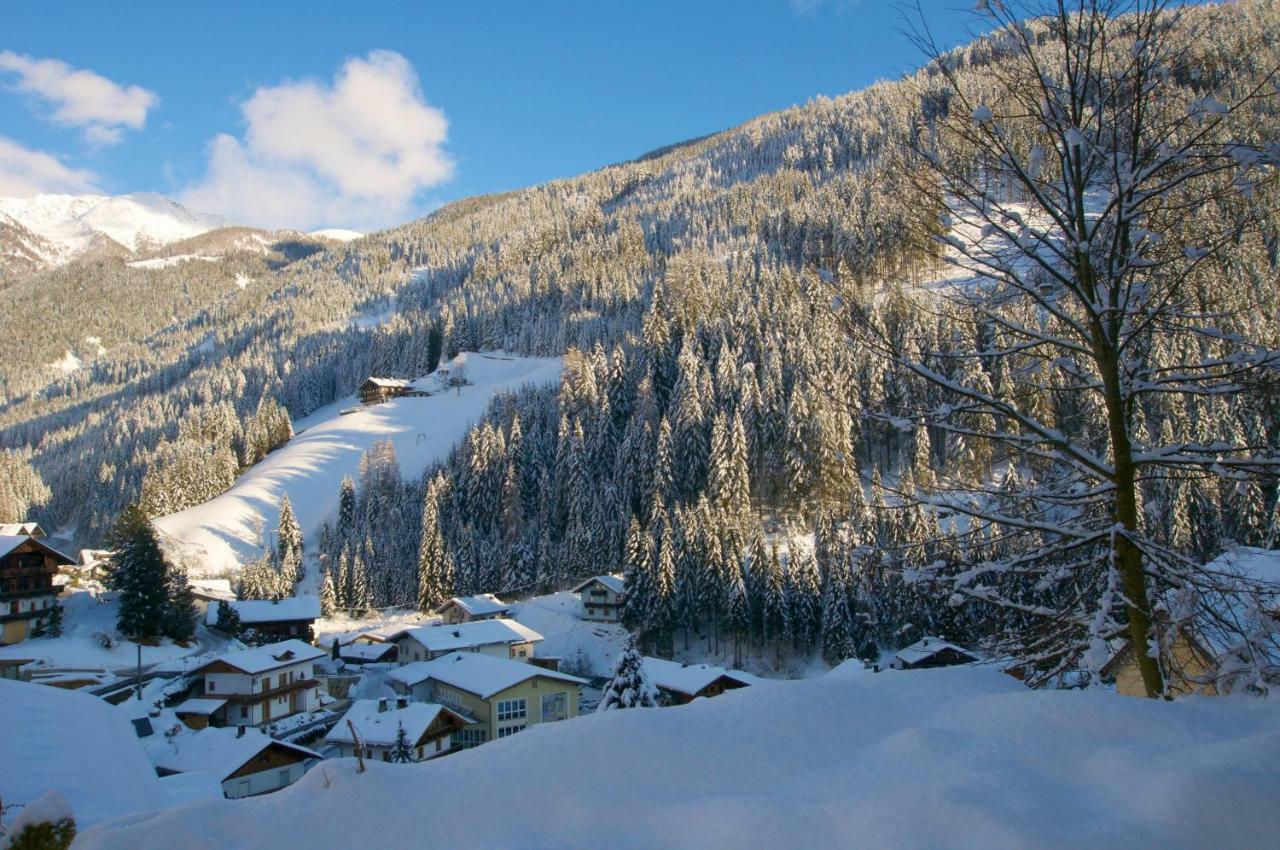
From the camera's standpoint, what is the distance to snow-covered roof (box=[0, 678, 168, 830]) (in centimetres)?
827

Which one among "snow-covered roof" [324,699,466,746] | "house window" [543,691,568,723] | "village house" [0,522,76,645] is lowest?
"house window" [543,691,568,723]

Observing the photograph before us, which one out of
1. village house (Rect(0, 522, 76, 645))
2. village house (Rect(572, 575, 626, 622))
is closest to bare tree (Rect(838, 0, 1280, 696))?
village house (Rect(572, 575, 626, 622))

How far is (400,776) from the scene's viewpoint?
3697 millimetres

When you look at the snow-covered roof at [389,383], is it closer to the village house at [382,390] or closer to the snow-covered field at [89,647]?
the village house at [382,390]

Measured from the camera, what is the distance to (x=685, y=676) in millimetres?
32656

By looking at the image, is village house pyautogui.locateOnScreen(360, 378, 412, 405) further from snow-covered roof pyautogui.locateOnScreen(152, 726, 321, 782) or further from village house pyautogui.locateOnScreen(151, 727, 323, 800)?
village house pyautogui.locateOnScreen(151, 727, 323, 800)

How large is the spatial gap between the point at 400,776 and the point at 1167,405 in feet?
118

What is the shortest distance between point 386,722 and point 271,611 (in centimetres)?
2580

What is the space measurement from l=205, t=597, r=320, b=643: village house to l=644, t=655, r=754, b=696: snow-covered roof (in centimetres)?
2639

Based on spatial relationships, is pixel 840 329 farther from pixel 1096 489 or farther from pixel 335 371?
pixel 335 371

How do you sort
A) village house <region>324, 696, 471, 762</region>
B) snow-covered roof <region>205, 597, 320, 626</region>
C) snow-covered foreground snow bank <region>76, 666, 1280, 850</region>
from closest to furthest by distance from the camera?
snow-covered foreground snow bank <region>76, 666, 1280, 850</region>
village house <region>324, 696, 471, 762</region>
snow-covered roof <region>205, 597, 320, 626</region>

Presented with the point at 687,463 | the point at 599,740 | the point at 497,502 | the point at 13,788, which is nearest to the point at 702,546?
the point at 687,463

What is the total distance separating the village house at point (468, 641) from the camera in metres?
40.3

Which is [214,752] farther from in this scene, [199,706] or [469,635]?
[469,635]
